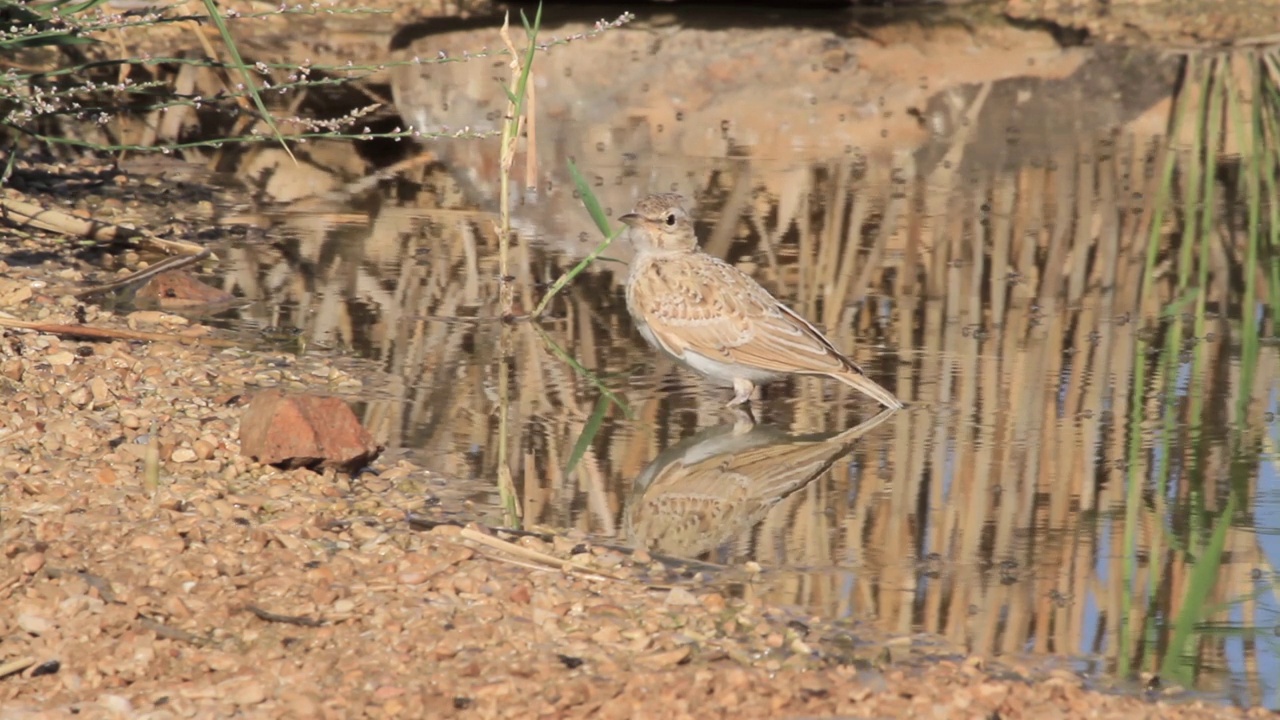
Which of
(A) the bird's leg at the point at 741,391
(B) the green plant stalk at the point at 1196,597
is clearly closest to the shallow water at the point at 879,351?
(B) the green plant stalk at the point at 1196,597

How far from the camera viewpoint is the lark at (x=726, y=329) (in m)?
6.05

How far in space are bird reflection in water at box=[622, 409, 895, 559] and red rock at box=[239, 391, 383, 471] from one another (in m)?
0.85

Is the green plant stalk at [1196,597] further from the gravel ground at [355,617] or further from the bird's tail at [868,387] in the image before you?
the bird's tail at [868,387]

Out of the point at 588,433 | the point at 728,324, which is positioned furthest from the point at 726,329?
the point at 588,433

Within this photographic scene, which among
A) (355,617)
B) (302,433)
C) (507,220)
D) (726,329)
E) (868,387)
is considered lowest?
(355,617)

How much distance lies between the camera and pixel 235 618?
4094 mm

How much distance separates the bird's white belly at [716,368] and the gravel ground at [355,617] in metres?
1.27

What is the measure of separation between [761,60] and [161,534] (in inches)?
305

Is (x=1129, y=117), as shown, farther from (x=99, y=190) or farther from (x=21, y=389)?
(x=21, y=389)

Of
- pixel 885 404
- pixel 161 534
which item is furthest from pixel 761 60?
pixel 161 534

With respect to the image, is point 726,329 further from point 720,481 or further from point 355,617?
point 355,617

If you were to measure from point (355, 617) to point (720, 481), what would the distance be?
1609mm

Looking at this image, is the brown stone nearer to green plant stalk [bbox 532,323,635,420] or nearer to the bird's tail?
green plant stalk [bbox 532,323,635,420]

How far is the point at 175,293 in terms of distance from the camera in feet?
22.4
